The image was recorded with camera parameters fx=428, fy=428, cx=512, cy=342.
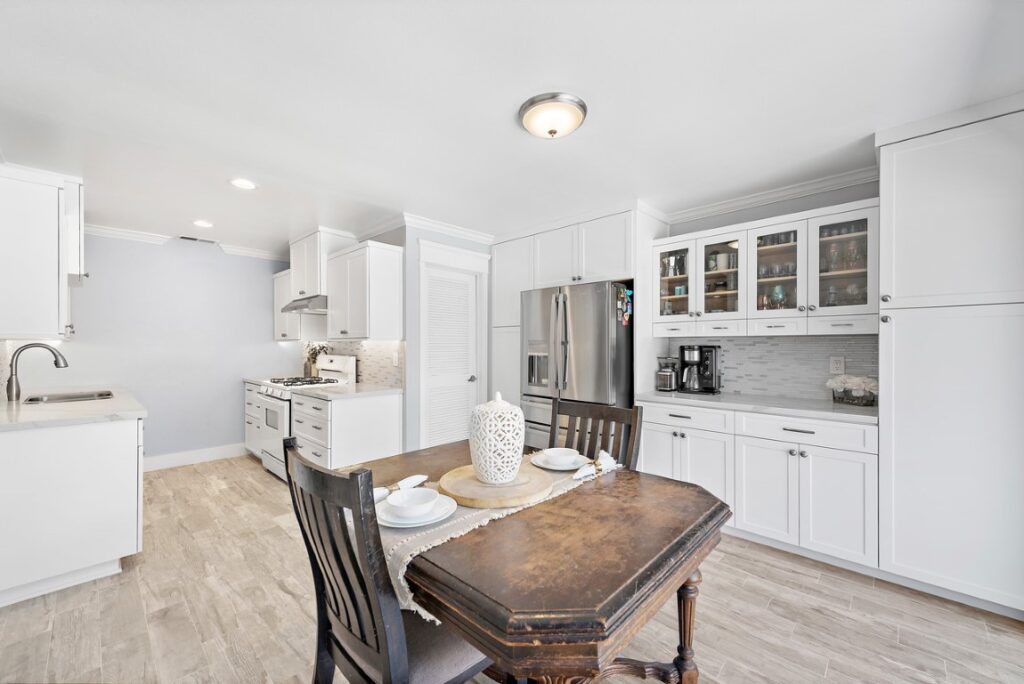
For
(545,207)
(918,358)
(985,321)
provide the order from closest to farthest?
1. (985,321)
2. (918,358)
3. (545,207)

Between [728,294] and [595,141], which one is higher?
[595,141]

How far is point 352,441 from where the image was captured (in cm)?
356

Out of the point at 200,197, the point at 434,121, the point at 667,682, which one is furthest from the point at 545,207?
the point at 667,682

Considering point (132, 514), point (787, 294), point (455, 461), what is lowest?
point (132, 514)

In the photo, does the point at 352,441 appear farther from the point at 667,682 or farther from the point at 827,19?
the point at 827,19

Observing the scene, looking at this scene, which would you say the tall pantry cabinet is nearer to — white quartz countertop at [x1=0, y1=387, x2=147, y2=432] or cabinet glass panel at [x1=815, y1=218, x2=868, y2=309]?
cabinet glass panel at [x1=815, y1=218, x2=868, y2=309]

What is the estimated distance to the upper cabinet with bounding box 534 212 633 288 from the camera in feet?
11.1

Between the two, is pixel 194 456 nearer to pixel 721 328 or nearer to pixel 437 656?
pixel 437 656

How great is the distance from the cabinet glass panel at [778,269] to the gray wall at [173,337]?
5.21 metres

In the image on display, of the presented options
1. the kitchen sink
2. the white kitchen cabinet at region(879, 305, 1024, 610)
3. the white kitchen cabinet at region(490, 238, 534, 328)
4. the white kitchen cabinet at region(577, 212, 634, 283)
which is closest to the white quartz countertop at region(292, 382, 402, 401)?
the white kitchen cabinet at region(490, 238, 534, 328)

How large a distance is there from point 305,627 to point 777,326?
3.22 meters

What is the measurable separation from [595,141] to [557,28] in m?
0.90

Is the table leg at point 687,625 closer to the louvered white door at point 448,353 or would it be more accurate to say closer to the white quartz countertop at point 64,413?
the louvered white door at point 448,353

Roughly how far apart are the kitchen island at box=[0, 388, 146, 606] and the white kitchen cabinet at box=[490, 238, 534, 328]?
110 inches
